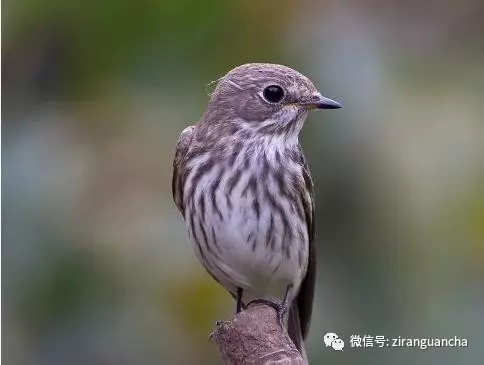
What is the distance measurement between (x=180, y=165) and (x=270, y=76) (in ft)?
0.87

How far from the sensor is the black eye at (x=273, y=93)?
2.13 meters

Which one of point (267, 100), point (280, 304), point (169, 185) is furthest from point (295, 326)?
point (267, 100)

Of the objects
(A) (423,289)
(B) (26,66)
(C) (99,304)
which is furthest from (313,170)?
(B) (26,66)

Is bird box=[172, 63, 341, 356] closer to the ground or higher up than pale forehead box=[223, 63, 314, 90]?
closer to the ground

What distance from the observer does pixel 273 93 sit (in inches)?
84.0

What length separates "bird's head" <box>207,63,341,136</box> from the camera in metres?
2.11

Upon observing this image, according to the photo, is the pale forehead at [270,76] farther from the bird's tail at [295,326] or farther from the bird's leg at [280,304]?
the bird's tail at [295,326]

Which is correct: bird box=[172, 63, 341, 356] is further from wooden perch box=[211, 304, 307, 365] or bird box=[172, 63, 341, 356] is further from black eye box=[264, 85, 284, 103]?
wooden perch box=[211, 304, 307, 365]

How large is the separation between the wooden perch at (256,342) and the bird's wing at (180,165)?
57 centimetres

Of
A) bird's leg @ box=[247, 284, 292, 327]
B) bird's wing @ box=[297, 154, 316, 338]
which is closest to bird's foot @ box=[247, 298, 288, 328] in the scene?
bird's leg @ box=[247, 284, 292, 327]

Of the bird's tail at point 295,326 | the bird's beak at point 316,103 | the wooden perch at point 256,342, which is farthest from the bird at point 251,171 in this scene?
the wooden perch at point 256,342

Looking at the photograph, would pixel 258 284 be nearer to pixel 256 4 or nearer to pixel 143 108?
pixel 143 108

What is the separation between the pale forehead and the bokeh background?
351 mm

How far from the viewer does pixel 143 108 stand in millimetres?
2570
